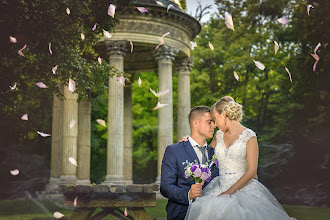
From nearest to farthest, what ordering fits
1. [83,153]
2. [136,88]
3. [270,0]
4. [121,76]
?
1. [121,76]
2. [83,153]
3. [270,0]
4. [136,88]

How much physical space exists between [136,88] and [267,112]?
634 inches

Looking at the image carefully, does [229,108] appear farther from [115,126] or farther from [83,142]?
[83,142]

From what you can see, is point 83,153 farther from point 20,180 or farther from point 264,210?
point 264,210

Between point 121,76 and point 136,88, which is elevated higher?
point 136,88

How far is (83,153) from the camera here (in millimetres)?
39750

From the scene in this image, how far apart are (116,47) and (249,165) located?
30.3m

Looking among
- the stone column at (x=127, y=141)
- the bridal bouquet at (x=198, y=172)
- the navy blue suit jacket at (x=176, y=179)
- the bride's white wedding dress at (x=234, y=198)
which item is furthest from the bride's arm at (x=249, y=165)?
the stone column at (x=127, y=141)

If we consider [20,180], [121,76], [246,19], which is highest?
[246,19]

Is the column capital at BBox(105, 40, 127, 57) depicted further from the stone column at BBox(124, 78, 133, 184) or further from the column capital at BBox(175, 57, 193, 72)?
the stone column at BBox(124, 78, 133, 184)

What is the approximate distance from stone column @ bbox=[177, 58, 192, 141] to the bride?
106 ft

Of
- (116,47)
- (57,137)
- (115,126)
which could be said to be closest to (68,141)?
(57,137)

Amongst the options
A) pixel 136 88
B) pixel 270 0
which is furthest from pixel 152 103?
pixel 270 0

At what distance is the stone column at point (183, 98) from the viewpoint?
41.1 m

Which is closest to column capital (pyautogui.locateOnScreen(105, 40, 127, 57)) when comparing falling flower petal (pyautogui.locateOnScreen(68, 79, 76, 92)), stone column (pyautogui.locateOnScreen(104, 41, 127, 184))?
stone column (pyautogui.locateOnScreen(104, 41, 127, 184))
